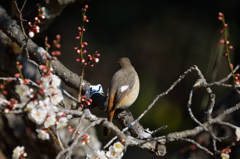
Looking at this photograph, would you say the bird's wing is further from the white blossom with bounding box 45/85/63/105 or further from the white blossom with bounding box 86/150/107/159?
the white blossom with bounding box 45/85/63/105

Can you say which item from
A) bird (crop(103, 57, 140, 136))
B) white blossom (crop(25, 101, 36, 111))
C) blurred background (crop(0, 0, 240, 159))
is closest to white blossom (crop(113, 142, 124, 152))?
white blossom (crop(25, 101, 36, 111))

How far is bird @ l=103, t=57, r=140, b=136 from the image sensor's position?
8.80 ft

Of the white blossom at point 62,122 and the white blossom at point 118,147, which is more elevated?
the white blossom at point 62,122

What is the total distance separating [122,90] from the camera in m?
2.85

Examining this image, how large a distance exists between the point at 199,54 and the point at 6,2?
3.68 metres

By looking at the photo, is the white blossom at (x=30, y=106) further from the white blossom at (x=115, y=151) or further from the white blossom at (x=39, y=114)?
the white blossom at (x=115, y=151)

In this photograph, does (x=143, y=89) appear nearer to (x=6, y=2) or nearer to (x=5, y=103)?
(x=6, y=2)

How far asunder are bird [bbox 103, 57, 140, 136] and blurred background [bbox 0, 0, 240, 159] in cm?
250

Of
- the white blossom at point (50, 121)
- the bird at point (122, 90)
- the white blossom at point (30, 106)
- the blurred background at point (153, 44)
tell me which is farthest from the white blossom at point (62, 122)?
the blurred background at point (153, 44)

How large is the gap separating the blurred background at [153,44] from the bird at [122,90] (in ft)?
8.20

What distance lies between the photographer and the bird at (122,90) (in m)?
2.68

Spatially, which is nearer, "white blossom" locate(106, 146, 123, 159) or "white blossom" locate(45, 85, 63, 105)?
"white blossom" locate(45, 85, 63, 105)

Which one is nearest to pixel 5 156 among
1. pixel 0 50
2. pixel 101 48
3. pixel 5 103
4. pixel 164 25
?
pixel 0 50

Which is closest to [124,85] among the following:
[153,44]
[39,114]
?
[39,114]
